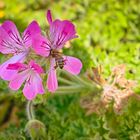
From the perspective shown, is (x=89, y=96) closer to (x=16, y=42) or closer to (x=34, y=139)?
(x=34, y=139)

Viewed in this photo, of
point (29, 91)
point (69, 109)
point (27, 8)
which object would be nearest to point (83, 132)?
point (69, 109)

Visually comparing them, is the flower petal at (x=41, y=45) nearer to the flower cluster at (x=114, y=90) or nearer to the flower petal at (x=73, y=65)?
the flower petal at (x=73, y=65)

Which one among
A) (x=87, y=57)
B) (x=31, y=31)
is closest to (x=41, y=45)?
(x=31, y=31)

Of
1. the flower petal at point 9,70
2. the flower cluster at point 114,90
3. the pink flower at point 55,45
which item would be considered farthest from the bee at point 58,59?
the flower cluster at point 114,90

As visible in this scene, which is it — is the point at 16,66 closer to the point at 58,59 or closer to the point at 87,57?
the point at 58,59

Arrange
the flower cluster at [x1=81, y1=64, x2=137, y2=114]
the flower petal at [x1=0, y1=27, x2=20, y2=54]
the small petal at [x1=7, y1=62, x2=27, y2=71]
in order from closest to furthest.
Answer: the small petal at [x1=7, y1=62, x2=27, y2=71]
the flower petal at [x1=0, y1=27, x2=20, y2=54]
the flower cluster at [x1=81, y1=64, x2=137, y2=114]

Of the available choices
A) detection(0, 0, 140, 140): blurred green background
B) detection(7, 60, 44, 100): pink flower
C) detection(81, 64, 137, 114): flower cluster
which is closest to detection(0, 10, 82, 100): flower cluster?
detection(7, 60, 44, 100): pink flower

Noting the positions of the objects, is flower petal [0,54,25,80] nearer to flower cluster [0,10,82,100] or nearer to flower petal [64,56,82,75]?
flower cluster [0,10,82,100]
